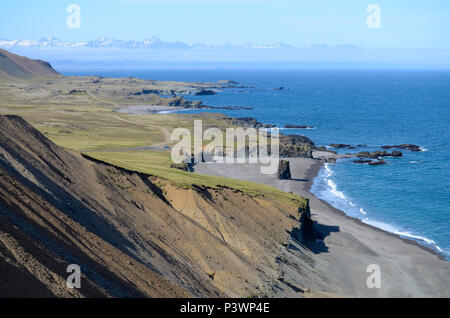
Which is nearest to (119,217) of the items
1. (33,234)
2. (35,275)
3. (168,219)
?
(168,219)

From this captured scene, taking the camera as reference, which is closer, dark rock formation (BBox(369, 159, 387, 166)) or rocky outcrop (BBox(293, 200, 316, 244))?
rocky outcrop (BBox(293, 200, 316, 244))

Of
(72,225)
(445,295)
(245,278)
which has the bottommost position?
(445,295)

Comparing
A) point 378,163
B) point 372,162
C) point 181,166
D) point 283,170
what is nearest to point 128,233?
point 181,166

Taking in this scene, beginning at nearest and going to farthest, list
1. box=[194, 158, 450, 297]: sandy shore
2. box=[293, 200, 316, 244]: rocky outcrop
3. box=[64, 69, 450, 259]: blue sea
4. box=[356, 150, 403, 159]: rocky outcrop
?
box=[194, 158, 450, 297]: sandy shore, box=[293, 200, 316, 244]: rocky outcrop, box=[64, 69, 450, 259]: blue sea, box=[356, 150, 403, 159]: rocky outcrop

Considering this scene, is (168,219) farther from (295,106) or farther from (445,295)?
(295,106)

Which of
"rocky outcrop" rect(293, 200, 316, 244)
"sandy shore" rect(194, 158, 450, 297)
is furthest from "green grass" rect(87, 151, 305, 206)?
"sandy shore" rect(194, 158, 450, 297)

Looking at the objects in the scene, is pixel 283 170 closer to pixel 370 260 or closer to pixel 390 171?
pixel 390 171

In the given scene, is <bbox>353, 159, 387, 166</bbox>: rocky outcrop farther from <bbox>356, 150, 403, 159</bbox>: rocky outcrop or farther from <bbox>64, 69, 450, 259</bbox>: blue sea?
<bbox>356, 150, 403, 159</bbox>: rocky outcrop
